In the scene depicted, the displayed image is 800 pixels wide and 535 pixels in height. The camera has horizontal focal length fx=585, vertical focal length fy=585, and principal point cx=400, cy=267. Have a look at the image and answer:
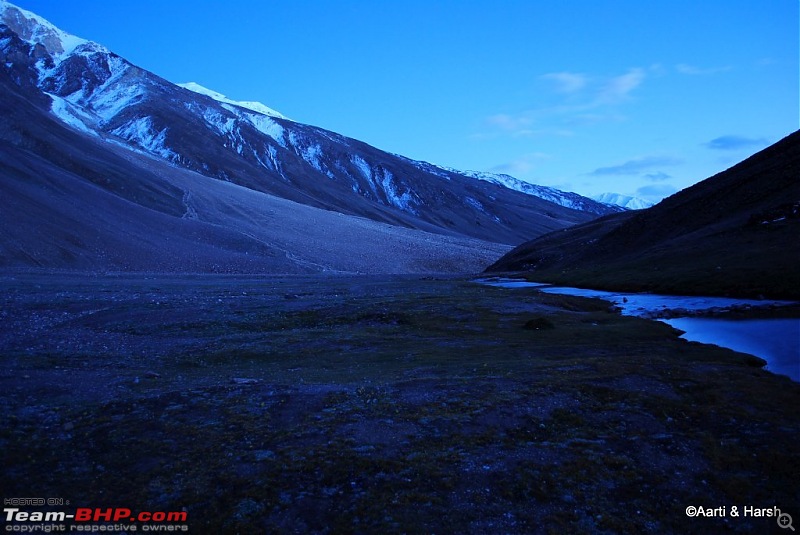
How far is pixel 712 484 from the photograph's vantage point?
1373 centimetres

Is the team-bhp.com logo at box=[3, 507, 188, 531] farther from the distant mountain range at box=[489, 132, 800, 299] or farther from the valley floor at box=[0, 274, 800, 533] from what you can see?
the distant mountain range at box=[489, 132, 800, 299]

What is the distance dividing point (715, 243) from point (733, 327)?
3127 cm

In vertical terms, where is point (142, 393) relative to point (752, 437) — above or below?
below

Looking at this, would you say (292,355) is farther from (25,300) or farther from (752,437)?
(25,300)

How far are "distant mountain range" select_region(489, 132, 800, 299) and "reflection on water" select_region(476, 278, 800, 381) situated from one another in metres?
2.83

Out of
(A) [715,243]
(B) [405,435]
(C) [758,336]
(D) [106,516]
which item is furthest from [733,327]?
(D) [106,516]

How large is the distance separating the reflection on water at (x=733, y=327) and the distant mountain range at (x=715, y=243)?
2.83m

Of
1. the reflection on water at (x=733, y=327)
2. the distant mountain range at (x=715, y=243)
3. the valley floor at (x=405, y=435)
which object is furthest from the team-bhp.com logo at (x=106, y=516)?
the distant mountain range at (x=715, y=243)

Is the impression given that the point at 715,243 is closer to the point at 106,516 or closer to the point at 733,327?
the point at 733,327

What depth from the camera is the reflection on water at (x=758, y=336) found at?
1054 inches

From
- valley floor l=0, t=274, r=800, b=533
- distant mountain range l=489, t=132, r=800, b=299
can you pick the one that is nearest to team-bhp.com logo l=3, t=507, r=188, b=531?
valley floor l=0, t=274, r=800, b=533

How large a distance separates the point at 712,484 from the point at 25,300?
161 feet

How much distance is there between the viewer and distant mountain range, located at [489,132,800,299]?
49.4 metres

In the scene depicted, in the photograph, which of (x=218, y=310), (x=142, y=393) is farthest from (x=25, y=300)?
(x=142, y=393)
